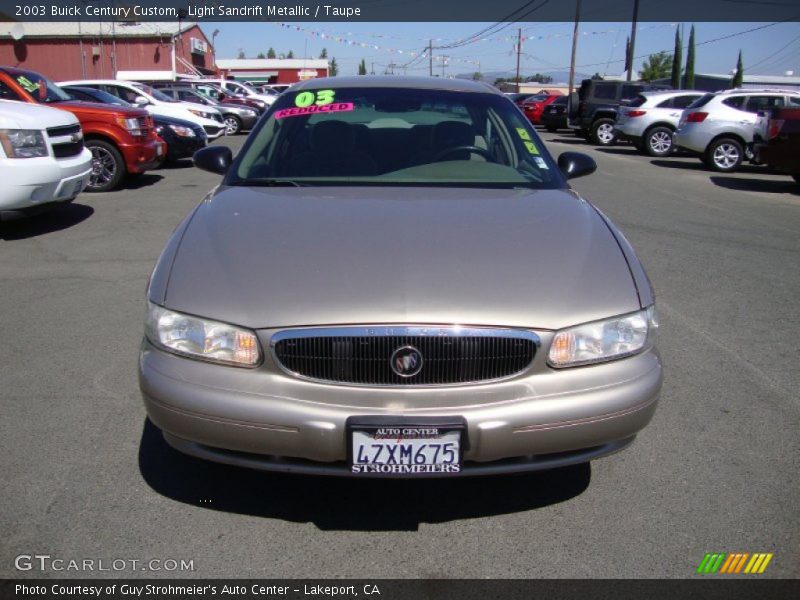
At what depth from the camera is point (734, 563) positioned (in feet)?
8.59

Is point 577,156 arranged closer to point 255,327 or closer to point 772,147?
point 255,327

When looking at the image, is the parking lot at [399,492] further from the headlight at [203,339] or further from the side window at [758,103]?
the side window at [758,103]

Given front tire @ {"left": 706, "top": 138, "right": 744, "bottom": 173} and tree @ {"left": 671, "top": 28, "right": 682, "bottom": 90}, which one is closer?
front tire @ {"left": 706, "top": 138, "right": 744, "bottom": 173}

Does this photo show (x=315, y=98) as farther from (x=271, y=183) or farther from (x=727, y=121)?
(x=727, y=121)

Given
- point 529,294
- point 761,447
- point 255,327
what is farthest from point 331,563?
point 761,447

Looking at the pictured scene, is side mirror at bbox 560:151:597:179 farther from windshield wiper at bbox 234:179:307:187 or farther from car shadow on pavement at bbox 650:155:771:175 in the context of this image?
car shadow on pavement at bbox 650:155:771:175

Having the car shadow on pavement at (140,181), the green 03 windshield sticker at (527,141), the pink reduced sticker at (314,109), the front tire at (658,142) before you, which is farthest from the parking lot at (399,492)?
the front tire at (658,142)

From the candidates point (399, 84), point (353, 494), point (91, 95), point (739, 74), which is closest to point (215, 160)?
point (399, 84)

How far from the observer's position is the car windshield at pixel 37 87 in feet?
33.4

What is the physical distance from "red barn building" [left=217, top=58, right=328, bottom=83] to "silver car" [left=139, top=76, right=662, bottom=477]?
238 feet

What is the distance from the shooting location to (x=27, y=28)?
46.9 m

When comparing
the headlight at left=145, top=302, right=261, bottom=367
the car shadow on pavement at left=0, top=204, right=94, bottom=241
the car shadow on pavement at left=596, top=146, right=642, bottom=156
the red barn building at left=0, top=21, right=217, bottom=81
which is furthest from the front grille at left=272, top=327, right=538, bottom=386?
the red barn building at left=0, top=21, right=217, bottom=81

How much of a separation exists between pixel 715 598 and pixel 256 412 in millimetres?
1632

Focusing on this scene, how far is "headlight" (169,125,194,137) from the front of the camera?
46.0 ft
